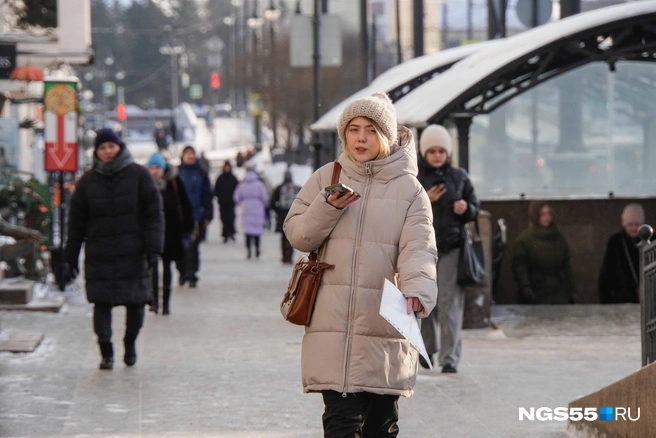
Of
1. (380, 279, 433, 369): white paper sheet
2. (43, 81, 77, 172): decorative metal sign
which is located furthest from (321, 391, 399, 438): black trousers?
(43, 81, 77, 172): decorative metal sign

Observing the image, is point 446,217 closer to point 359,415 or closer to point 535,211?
point 359,415

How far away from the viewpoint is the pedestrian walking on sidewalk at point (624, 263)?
14297mm

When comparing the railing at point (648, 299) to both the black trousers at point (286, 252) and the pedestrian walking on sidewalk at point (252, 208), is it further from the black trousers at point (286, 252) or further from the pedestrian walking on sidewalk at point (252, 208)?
the pedestrian walking on sidewalk at point (252, 208)

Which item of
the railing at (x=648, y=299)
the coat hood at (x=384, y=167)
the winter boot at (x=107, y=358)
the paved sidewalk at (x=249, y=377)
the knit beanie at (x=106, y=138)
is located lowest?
the paved sidewalk at (x=249, y=377)

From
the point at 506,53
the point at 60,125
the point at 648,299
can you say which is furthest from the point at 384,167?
the point at 60,125

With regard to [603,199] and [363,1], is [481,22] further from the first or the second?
[603,199]

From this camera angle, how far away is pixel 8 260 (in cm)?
1591

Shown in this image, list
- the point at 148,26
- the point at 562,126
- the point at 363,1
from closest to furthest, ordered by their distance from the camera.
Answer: the point at 562,126
the point at 363,1
the point at 148,26

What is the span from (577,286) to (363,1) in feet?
52.7

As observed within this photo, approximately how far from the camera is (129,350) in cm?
1051

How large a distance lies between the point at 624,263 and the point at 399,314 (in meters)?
9.35

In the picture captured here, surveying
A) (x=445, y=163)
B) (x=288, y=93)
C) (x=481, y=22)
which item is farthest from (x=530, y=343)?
(x=481, y=22)

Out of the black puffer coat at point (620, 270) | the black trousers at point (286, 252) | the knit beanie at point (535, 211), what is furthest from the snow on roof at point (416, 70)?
the black puffer coat at point (620, 270)

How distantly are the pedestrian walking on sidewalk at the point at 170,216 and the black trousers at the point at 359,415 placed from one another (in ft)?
28.7
